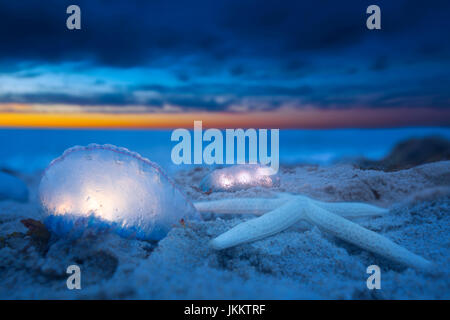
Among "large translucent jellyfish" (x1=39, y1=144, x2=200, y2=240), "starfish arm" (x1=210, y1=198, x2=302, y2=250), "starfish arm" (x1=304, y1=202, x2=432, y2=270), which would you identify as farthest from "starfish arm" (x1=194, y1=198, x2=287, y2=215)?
"large translucent jellyfish" (x1=39, y1=144, x2=200, y2=240)

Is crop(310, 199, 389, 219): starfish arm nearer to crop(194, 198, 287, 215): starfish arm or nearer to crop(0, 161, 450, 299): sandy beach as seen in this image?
crop(0, 161, 450, 299): sandy beach

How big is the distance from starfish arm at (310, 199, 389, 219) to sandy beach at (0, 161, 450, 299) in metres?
0.08

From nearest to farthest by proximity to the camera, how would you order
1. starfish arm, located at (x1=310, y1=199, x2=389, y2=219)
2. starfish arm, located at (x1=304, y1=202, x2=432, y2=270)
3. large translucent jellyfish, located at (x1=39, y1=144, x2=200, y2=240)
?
starfish arm, located at (x1=304, y1=202, x2=432, y2=270)
large translucent jellyfish, located at (x1=39, y1=144, x2=200, y2=240)
starfish arm, located at (x1=310, y1=199, x2=389, y2=219)

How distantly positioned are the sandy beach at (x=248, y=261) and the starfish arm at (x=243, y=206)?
7 centimetres

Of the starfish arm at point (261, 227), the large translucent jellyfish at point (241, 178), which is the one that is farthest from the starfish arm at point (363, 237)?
the large translucent jellyfish at point (241, 178)

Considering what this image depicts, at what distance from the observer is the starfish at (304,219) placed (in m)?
2.18

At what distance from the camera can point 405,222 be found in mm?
2764

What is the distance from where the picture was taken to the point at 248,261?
84.6 inches

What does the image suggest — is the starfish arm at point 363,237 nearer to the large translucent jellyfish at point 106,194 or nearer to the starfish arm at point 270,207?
the starfish arm at point 270,207

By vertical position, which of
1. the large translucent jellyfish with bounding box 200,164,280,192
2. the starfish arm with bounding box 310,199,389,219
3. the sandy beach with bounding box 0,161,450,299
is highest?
the large translucent jellyfish with bounding box 200,164,280,192

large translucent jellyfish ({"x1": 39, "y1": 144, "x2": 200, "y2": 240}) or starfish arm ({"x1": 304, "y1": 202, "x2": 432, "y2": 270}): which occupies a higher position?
large translucent jellyfish ({"x1": 39, "y1": 144, "x2": 200, "y2": 240})

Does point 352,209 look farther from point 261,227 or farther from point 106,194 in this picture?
point 106,194

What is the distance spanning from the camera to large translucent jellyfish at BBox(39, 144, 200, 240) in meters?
2.22
